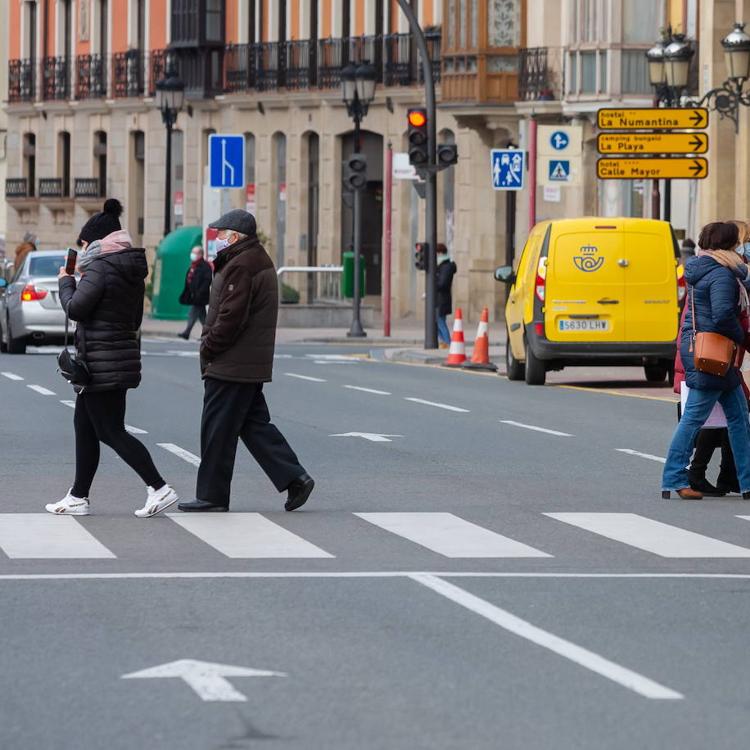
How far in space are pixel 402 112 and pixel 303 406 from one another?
35.9m

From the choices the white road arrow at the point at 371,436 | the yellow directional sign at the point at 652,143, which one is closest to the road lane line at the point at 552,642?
the white road arrow at the point at 371,436

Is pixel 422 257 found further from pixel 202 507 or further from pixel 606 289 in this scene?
pixel 202 507

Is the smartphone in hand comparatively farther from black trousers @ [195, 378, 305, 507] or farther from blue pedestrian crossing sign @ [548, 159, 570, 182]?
blue pedestrian crossing sign @ [548, 159, 570, 182]

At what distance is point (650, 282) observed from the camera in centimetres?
2744

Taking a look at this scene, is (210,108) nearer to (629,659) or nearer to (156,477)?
(156,477)

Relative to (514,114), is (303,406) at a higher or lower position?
lower

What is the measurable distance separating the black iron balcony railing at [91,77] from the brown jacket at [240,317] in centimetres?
6139

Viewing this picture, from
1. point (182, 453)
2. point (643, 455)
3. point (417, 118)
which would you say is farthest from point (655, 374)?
point (182, 453)

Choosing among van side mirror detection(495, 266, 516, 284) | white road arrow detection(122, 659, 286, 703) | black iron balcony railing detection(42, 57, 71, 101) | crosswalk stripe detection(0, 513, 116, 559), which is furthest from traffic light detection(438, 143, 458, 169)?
black iron balcony railing detection(42, 57, 71, 101)

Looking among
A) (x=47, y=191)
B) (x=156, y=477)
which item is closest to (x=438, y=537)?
(x=156, y=477)

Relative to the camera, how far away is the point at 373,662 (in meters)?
8.63

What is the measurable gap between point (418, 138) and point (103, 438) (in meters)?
24.2

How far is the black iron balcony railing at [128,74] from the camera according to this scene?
71.8 metres

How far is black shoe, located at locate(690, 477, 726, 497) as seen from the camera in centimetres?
1510
